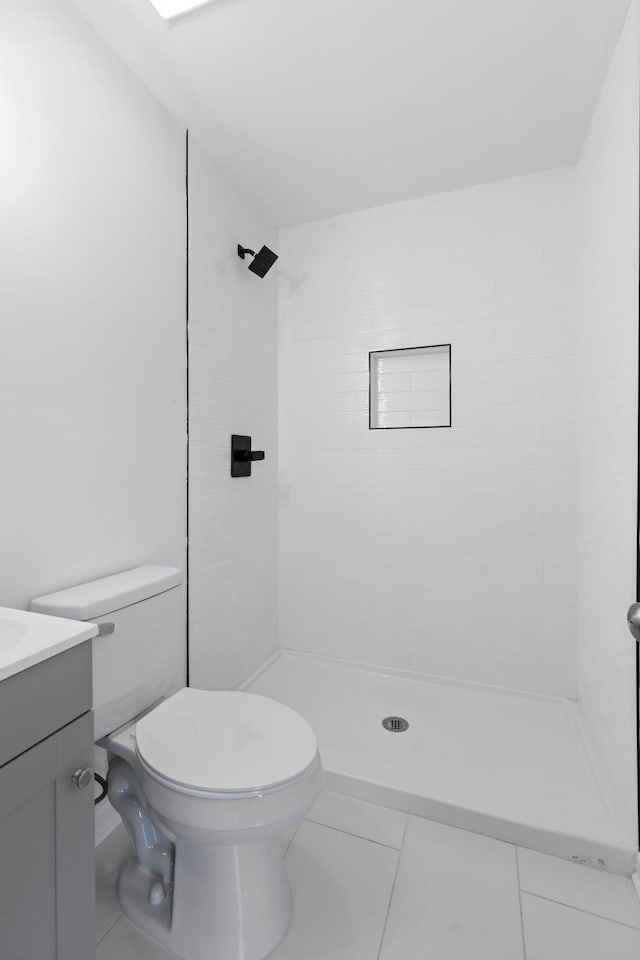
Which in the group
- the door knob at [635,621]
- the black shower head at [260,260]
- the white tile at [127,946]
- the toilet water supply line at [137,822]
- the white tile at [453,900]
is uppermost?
the black shower head at [260,260]

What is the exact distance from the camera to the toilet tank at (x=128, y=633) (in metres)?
1.14

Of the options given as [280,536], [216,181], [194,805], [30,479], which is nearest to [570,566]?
[280,536]

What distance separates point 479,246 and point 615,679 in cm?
185

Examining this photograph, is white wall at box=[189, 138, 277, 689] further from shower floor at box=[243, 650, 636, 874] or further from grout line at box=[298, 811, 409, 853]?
grout line at box=[298, 811, 409, 853]

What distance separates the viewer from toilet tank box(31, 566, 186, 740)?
3.74 ft

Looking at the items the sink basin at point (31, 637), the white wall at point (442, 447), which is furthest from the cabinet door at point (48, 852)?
the white wall at point (442, 447)

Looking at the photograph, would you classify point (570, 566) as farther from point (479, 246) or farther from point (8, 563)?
point (8, 563)

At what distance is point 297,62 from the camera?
147cm

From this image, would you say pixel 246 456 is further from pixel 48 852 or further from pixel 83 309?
pixel 48 852

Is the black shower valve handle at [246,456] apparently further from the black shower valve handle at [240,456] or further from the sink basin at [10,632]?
the sink basin at [10,632]

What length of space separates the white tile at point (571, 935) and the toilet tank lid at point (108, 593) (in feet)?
4.18

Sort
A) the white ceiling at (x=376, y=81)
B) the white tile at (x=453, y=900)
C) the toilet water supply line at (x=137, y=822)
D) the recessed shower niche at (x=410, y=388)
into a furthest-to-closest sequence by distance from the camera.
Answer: the recessed shower niche at (x=410, y=388) → the white ceiling at (x=376, y=81) → the toilet water supply line at (x=137, y=822) → the white tile at (x=453, y=900)

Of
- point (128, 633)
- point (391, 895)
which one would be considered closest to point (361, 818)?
point (391, 895)

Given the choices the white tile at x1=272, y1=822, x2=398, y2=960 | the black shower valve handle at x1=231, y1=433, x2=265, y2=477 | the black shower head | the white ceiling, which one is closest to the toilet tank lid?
the black shower valve handle at x1=231, y1=433, x2=265, y2=477
